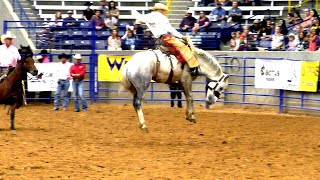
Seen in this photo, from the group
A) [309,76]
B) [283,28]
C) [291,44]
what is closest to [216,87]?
[309,76]

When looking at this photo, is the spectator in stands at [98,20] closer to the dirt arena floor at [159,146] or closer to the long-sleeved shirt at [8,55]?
the dirt arena floor at [159,146]

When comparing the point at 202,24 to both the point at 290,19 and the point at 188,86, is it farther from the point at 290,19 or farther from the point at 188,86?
the point at 188,86

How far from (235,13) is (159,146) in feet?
35.8

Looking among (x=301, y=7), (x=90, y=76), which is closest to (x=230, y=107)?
(x=90, y=76)

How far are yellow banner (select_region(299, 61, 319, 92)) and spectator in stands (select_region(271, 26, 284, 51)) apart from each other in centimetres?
192

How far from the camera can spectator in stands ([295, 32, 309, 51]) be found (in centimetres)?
2036

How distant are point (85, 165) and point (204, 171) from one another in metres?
1.69

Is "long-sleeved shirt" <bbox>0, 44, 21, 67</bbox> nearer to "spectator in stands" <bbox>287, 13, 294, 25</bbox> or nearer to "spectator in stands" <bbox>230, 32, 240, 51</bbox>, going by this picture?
"spectator in stands" <bbox>230, 32, 240, 51</bbox>

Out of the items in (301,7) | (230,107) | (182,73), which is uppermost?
(301,7)

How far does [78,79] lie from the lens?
1920 cm

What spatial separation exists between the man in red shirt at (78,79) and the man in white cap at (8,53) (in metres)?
2.86

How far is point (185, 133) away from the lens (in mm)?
14898

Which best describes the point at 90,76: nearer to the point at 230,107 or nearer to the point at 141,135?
the point at 230,107

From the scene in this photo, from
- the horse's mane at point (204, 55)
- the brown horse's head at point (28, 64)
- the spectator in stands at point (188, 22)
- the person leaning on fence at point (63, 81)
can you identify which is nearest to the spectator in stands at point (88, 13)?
the spectator in stands at point (188, 22)
